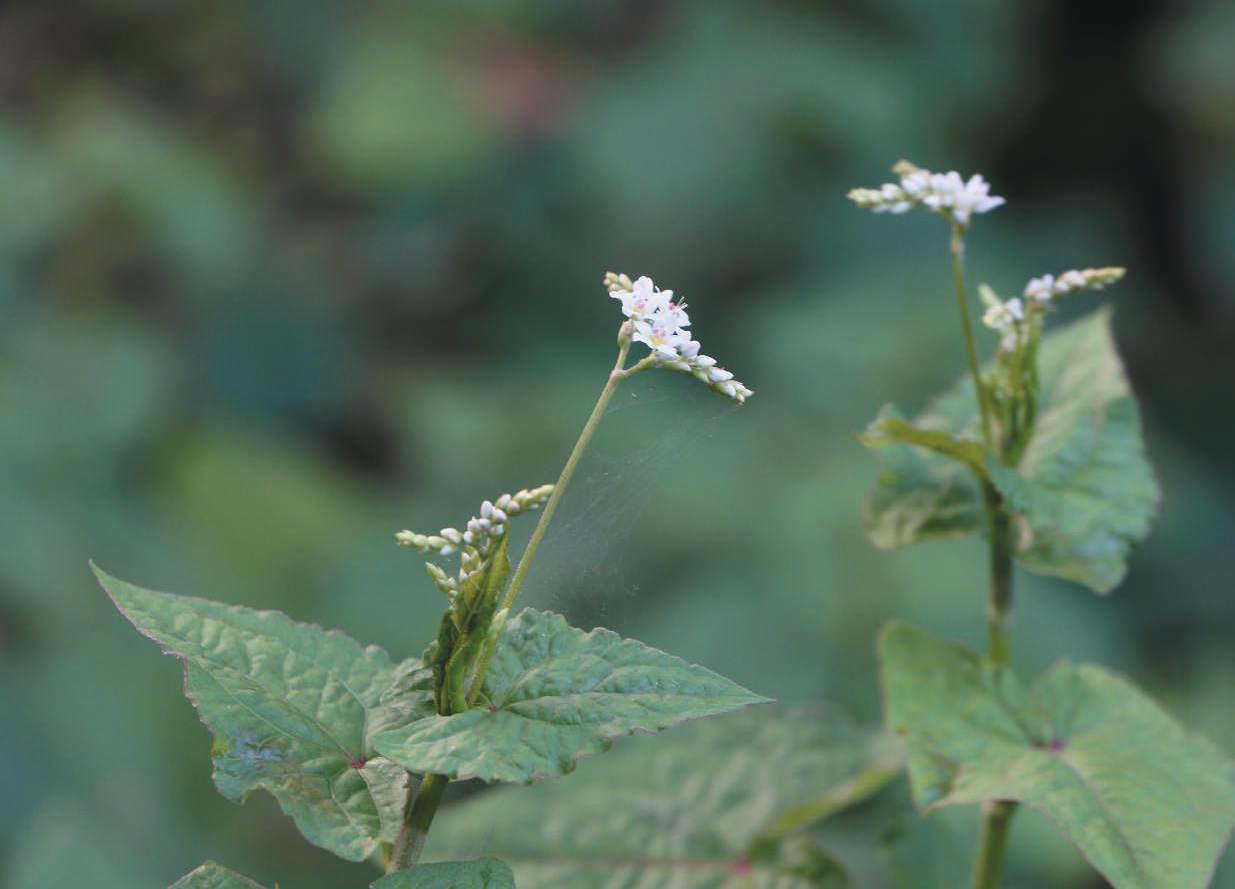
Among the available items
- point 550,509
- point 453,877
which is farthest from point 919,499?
point 453,877

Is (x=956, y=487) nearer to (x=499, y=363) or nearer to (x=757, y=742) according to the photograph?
(x=757, y=742)

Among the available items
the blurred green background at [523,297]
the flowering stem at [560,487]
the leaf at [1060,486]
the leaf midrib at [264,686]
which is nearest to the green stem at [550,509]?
the flowering stem at [560,487]

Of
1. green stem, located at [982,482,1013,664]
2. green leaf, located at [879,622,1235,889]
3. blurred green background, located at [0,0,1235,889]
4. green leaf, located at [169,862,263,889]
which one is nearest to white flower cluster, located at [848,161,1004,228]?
green stem, located at [982,482,1013,664]

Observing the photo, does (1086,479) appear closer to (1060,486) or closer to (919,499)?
(1060,486)

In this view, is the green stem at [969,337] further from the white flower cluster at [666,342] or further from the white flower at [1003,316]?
the white flower cluster at [666,342]

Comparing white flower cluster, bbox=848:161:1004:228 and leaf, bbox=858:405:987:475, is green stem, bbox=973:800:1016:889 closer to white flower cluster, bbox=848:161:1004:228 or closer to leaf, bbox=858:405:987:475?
leaf, bbox=858:405:987:475

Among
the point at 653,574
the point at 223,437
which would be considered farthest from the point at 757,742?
Answer: the point at 223,437
